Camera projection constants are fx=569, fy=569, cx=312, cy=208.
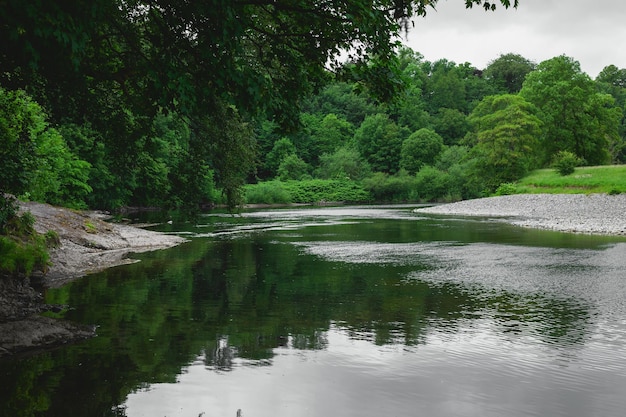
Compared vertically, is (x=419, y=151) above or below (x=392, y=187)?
above

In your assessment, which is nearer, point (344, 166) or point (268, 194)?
point (268, 194)

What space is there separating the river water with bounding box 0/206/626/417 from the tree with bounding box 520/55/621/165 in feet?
205

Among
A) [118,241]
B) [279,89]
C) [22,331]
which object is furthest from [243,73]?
[118,241]

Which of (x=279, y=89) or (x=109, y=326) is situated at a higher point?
(x=279, y=89)

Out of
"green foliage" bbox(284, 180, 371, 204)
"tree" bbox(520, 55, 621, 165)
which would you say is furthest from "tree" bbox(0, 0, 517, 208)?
"green foliage" bbox(284, 180, 371, 204)

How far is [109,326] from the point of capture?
12.4m

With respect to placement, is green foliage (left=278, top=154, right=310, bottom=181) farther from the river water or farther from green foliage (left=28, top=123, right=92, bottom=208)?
the river water

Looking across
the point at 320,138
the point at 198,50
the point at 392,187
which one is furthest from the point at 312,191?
the point at 198,50

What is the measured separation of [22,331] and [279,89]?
6.75 m

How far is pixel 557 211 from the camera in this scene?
55.2 m

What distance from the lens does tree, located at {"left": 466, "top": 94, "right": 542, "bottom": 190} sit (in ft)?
249

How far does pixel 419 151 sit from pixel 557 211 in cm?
5673

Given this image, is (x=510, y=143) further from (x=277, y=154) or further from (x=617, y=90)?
(x=617, y=90)

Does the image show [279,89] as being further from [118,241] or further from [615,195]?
[615,195]
